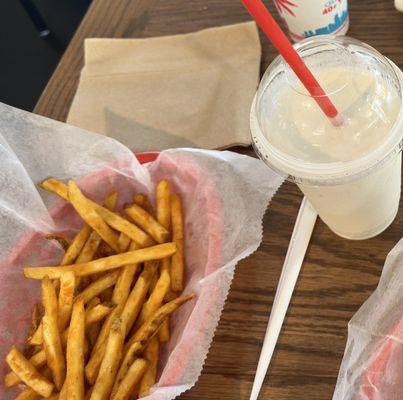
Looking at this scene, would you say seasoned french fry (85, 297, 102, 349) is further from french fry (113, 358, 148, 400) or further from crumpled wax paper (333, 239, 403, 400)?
crumpled wax paper (333, 239, 403, 400)

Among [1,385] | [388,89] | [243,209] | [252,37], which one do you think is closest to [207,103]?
[252,37]

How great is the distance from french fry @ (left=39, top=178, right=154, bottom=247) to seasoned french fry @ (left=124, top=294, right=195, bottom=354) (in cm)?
12

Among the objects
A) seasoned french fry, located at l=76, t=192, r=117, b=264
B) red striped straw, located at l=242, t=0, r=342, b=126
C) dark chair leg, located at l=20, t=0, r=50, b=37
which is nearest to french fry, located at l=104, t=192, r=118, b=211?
seasoned french fry, located at l=76, t=192, r=117, b=264

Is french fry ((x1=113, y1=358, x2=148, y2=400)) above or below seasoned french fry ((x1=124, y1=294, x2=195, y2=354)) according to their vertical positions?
below

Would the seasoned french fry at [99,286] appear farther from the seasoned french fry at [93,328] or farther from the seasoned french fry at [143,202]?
the seasoned french fry at [143,202]

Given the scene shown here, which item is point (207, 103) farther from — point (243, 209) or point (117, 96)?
point (243, 209)

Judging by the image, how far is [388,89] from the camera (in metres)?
0.70

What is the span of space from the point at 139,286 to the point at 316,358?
0.26 metres

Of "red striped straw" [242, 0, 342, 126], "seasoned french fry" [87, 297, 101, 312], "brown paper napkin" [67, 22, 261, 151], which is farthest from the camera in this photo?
"brown paper napkin" [67, 22, 261, 151]

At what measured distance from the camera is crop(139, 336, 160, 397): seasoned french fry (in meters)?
0.76

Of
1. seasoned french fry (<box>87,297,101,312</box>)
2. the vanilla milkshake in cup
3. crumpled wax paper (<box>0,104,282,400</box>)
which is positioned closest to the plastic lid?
the vanilla milkshake in cup

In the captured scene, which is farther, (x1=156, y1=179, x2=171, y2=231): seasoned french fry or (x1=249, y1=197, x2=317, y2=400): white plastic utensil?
(x1=156, y1=179, x2=171, y2=231): seasoned french fry

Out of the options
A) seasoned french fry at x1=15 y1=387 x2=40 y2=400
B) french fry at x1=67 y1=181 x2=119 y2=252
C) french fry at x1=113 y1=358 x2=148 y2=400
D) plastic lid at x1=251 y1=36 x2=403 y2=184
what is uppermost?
plastic lid at x1=251 y1=36 x2=403 y2=184

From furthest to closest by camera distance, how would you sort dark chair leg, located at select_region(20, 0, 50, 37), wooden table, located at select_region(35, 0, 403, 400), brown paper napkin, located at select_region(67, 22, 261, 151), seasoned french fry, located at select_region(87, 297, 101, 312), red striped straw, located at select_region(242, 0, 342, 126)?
dark chair leg, located at select_region(20, 0, 50, 37) < brown paper napkin, located at select_region(67, 22, 261, 151) < seasoned french fry, located at select_region(87, 297, 101, 312) < wooden table, located at select_region(35, 0, 403, 400) < red striped straw, located at select_region(242, 0, 342, 126)
